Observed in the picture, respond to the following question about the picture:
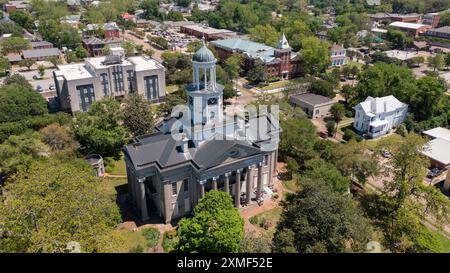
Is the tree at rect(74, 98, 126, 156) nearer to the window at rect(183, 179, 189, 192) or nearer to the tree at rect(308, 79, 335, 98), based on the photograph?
the window at rect(183, 179, 189, 192)

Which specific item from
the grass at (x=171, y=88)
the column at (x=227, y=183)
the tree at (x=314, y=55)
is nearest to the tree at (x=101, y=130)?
the column at (x=227, y=183)

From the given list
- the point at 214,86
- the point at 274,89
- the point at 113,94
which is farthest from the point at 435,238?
the point at 113,94

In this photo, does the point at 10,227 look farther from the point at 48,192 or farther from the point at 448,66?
the point at 448,66

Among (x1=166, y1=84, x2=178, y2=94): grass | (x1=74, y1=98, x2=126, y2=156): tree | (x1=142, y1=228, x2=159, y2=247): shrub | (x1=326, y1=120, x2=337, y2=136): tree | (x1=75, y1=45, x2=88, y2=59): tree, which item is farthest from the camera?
(x1=75, y1=45, x2=88, y2=59): tree

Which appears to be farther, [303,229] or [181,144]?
[181,144]

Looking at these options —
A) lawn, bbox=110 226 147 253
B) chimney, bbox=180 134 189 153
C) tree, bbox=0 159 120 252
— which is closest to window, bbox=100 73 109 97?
chimney, bbox=180 134 189 153

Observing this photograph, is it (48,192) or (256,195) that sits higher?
(48,192)

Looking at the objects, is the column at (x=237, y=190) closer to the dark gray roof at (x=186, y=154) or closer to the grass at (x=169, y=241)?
the dark gray roof at (x=186, y=154)

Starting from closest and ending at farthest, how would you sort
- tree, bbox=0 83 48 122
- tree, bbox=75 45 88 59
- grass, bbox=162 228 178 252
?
1. grass, bbox=162 228 178 252
2. tree, bbox=0 83 48 122
3. tree, bbox=75 45 88 59
